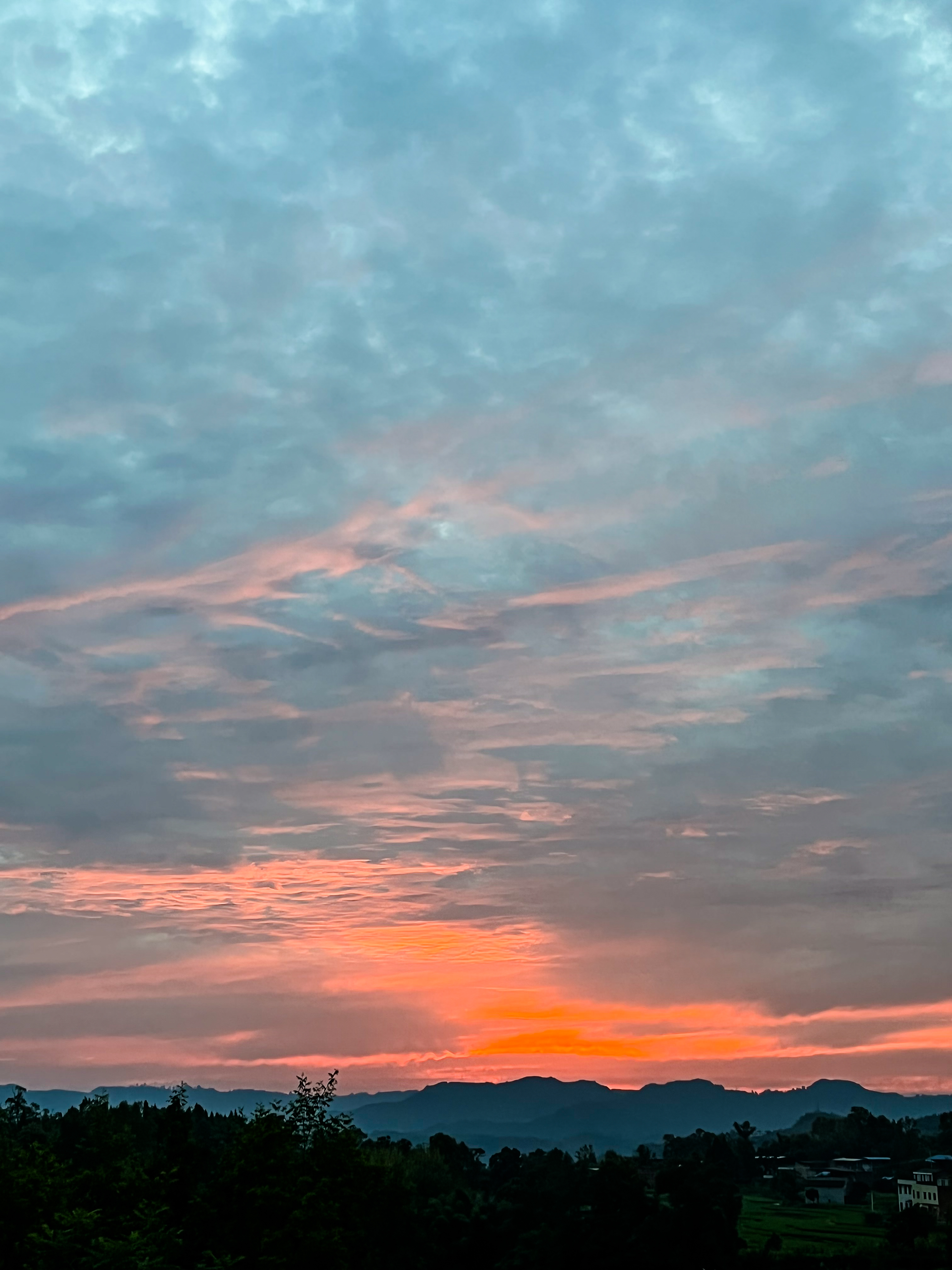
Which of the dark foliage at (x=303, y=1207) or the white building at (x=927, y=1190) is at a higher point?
the dark foliage at (x=303, y=1207)

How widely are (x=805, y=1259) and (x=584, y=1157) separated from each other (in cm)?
2096

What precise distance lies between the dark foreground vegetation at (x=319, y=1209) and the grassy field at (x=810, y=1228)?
2.56 m

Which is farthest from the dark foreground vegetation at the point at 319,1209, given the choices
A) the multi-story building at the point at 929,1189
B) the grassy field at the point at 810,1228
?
the multi-story building at the point at 929,1189

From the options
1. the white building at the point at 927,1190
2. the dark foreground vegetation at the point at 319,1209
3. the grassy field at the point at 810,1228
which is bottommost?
the grassy field at the point at 810,1228

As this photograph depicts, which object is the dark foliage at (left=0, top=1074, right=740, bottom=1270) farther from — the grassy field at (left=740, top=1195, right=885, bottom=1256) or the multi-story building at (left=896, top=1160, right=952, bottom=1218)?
the multi-story building at (left=896, top=1160, right=952, bottom=1218)

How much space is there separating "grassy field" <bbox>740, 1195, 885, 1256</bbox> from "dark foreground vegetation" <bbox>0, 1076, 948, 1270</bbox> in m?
2.56

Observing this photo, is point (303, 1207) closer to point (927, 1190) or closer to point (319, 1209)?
point (319, 1209)

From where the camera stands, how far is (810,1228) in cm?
14025

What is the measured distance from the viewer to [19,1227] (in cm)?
6222

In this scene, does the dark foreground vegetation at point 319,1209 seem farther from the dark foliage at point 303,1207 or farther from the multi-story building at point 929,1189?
the multi-story building at point 929,1189

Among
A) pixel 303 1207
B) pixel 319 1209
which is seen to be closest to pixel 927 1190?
pixel 319 1209

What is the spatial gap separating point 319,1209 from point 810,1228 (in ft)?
304

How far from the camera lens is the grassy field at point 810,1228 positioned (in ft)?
398

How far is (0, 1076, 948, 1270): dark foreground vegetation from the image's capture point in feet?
207
